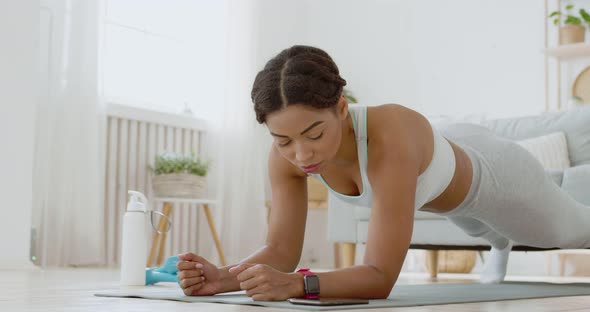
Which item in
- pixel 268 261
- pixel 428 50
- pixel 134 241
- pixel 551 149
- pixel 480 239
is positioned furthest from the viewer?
pixel 428 50

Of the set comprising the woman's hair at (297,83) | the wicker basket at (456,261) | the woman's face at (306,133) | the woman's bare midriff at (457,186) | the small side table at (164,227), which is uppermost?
the woman's hair at (297,83)

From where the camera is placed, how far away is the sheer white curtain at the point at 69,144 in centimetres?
392

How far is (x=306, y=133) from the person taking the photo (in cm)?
143

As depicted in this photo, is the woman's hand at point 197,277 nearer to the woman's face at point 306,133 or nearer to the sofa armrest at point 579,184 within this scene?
the woman's face at point 306,133

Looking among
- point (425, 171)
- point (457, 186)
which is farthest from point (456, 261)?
point (425, 171)

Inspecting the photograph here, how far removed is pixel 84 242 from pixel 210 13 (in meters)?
1.99

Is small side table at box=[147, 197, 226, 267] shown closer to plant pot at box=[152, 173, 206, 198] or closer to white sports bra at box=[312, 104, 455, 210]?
plant pot at box=[152, 173, 206, 198]

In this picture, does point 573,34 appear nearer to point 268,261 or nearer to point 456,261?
point 456,261

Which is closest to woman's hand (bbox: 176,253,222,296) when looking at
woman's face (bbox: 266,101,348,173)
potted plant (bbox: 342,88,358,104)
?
woman's face (bbox: 266,101,348,173)

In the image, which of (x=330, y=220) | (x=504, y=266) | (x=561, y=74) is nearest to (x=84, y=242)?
(x=330, y=220)

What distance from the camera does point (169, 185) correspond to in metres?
4.37

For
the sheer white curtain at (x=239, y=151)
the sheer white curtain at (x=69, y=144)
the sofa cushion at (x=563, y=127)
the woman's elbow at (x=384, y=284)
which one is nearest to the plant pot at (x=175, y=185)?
the sheer white curtain at (x=69, y=144)

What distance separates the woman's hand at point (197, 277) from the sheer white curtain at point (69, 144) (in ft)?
8.08

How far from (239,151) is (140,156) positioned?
0.77 meters
